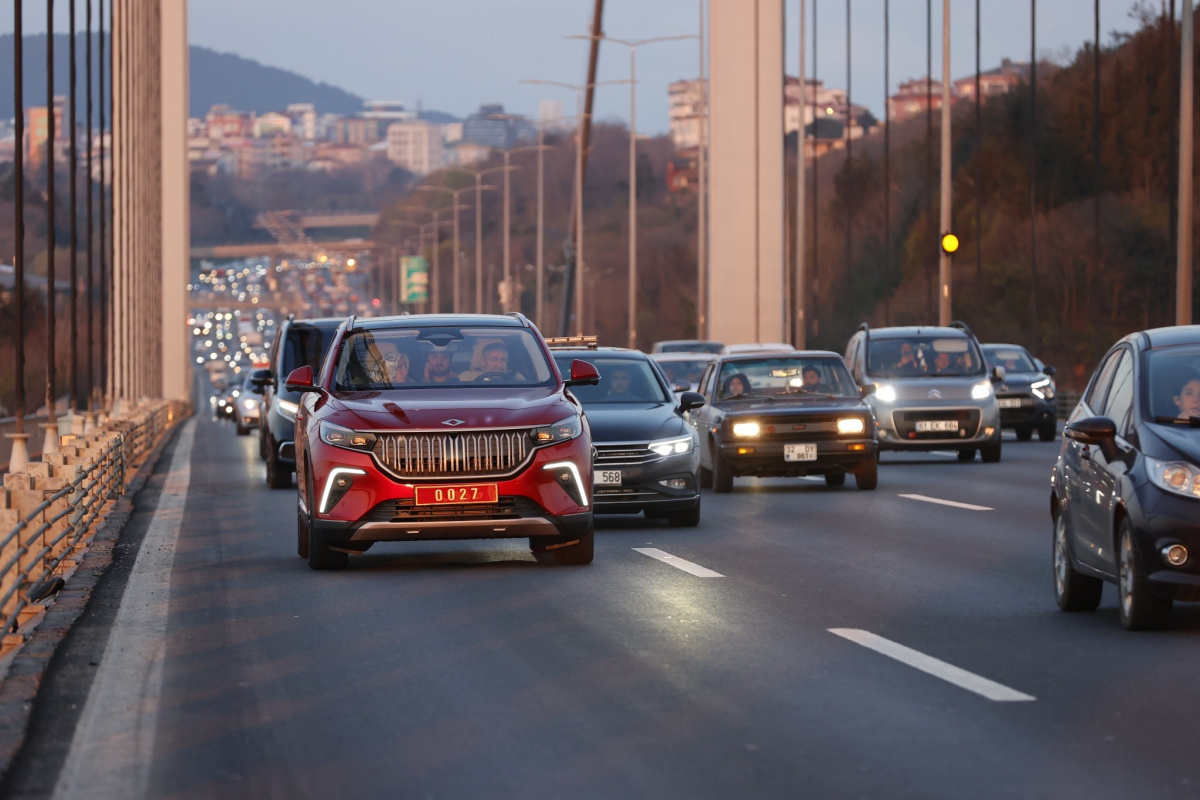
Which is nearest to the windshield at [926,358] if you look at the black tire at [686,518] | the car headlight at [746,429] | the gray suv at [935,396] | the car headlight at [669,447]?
the gray suv at [935,396]

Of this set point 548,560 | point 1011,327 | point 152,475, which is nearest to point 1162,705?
point 548,560

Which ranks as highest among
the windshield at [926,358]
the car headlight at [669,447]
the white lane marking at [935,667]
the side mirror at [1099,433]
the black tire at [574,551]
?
the windshield at [926,358]

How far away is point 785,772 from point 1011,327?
68083 millimetres

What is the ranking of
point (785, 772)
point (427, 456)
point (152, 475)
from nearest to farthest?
point (785, 772)
point (427, 456)
point (152, 475)

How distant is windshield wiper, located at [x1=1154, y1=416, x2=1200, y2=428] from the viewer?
35.3 feet

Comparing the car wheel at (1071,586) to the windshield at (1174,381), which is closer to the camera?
the windshield at (1174,381)

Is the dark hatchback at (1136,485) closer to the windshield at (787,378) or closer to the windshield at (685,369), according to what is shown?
the windshield at (787,378)

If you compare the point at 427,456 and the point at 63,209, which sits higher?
the point at 63,209

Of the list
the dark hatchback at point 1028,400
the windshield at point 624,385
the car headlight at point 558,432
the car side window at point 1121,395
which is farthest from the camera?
the dark hatchback at point 1028,400

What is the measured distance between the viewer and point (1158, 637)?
10.5 meters

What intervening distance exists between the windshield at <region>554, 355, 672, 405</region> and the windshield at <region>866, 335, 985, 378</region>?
32.0 feet

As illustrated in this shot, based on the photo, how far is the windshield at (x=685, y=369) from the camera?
3312cm

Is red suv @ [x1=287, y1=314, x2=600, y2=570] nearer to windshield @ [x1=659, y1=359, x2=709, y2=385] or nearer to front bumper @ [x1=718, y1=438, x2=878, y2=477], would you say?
front bumper @ [x1=718, y1=438, x2=878, y2=477]

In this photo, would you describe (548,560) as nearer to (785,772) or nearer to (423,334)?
(423,334)
